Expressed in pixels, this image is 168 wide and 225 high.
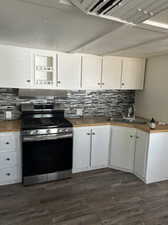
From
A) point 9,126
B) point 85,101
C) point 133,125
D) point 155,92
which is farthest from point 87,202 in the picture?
point 155,92

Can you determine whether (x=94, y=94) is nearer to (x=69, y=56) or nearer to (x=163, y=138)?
(x=69, y=56)

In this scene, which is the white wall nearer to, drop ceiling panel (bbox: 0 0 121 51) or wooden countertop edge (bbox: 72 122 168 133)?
wooden countertop edge (bbox: 72 122 168 133)

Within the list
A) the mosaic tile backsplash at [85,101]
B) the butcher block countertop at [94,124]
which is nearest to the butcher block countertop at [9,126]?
the butcher block countertop at [94,124]

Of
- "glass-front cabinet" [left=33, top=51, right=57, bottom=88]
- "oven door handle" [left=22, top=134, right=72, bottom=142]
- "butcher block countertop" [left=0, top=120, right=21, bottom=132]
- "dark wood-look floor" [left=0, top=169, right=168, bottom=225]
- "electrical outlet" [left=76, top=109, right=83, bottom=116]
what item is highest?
"glass-front cabinet" [left=33, top=51, right=57, bottom=88]

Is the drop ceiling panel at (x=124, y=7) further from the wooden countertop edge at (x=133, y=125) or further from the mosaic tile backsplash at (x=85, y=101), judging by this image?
the mosaic tile backsplash at (x=85, y=101)

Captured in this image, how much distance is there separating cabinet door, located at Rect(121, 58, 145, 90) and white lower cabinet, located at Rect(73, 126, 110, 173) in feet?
3.40

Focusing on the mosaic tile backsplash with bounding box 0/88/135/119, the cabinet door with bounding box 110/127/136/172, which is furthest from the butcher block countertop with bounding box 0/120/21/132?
the cabinet door with bounding box 110/127/136/172

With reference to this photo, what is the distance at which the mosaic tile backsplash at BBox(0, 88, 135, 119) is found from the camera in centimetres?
303

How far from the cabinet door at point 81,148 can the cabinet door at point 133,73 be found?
1.25m

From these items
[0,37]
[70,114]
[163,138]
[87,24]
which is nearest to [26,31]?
[0,37]

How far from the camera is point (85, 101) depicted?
355cm

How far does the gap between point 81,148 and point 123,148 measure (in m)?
0.75

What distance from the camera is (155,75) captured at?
11.0 feet

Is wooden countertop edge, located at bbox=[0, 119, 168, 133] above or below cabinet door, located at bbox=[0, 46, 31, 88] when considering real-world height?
below
